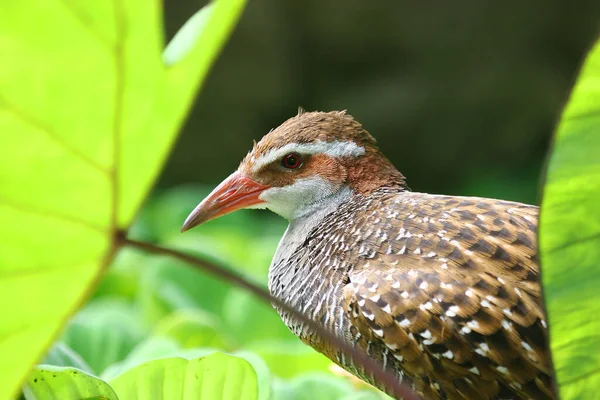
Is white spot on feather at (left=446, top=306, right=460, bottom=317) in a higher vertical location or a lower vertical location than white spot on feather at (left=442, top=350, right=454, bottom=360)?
higher

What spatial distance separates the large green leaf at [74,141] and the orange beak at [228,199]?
58cm

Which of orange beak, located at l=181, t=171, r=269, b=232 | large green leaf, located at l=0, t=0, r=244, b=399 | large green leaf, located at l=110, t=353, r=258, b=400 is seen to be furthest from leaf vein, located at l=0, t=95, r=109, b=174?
orange beak, located at l=181, t=171, r=269, b=232

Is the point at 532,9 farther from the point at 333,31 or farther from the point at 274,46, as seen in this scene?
the point at 274,46

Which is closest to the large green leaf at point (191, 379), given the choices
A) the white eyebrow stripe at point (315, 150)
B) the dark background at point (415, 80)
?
the white eyebrow stripe at point (315, 150)

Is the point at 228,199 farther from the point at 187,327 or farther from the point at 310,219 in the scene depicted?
the point at 187,327

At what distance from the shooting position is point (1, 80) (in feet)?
1.64

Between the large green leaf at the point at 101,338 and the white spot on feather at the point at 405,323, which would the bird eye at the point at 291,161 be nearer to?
the white spot on feather at the point at 405,323

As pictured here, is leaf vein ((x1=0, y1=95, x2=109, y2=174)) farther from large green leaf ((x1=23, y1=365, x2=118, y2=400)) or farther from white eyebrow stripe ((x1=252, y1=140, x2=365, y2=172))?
white eyebrow stripe ((x1=252, y1=140, x2=365, y2=172))

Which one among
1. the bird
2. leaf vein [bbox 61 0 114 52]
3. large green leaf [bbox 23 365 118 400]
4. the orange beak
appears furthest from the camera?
the orange beak

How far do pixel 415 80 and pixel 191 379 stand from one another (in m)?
2.63

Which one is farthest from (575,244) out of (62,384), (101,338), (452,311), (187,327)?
(101,338)

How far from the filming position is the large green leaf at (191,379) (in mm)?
926

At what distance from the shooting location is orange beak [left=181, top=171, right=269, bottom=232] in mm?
1131

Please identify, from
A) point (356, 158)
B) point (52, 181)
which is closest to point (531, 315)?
point (356, 158)
